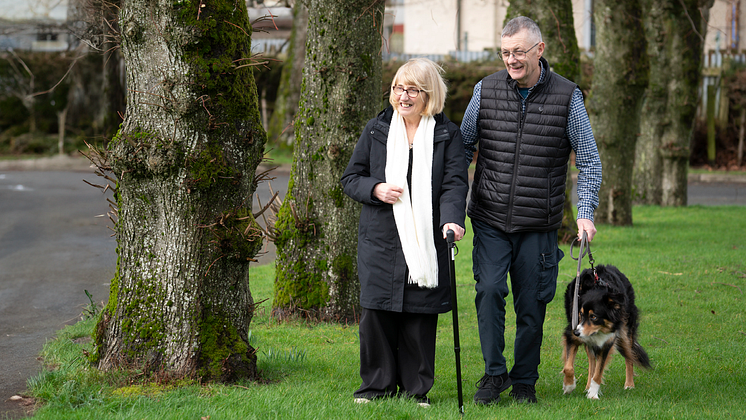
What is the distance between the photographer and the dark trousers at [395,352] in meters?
4.19

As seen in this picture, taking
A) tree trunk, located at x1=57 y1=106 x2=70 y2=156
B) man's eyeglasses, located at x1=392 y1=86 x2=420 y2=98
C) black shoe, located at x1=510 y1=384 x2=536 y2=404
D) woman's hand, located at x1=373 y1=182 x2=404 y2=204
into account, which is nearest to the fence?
black shoe, located at x1=510 y1=384 x2=536 y2=404

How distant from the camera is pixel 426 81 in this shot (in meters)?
4.05

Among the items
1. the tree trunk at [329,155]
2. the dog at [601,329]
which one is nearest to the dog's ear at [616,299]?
the dog at [601,329]

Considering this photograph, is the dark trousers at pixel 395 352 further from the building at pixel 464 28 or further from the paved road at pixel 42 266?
the building at pixel 464 28

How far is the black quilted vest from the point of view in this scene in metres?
4.25

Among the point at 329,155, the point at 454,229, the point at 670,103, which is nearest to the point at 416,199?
the point at 454,229

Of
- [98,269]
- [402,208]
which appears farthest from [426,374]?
[98,269]

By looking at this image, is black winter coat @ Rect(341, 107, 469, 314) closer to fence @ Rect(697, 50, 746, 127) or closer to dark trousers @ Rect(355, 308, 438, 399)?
dark trousers @ Rect(355, 308, 438, 399)

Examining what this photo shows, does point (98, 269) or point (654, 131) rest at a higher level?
point (654, 131)

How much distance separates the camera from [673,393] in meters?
4.52

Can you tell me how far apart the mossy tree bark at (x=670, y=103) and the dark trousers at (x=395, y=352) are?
39.2ft

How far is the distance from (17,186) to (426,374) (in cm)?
1587

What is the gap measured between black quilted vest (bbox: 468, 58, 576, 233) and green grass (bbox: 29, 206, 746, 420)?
116 centimetres

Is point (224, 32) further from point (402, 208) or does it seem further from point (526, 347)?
point (526, 347)
